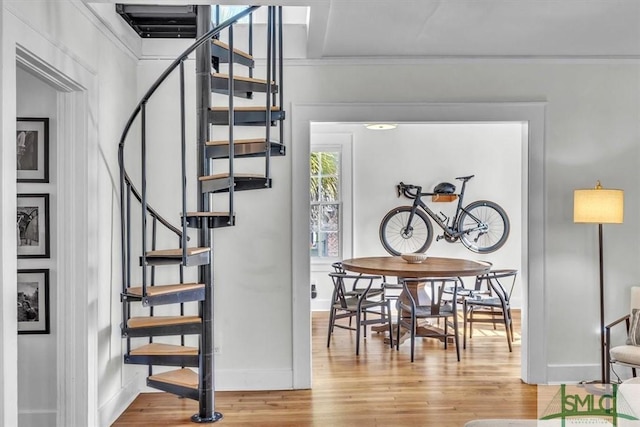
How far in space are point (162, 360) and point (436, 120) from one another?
267 centimetres

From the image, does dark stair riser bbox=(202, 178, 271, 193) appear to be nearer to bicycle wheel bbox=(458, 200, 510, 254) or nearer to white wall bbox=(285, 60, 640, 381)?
white wall bbox=(285, 60, 640, 381)

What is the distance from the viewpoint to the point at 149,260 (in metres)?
3.13

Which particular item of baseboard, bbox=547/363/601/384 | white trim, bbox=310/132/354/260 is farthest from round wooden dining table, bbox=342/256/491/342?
white trim, bbox=310/132/354/260

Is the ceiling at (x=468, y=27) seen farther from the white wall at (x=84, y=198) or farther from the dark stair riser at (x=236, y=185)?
the dark stair riser at (x=236, y=185)

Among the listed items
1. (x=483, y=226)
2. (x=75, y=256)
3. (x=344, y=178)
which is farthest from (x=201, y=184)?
(x=483, y=226)

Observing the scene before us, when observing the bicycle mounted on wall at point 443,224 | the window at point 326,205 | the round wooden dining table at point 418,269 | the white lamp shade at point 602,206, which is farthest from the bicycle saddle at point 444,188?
the white lamp shade at point 602,206

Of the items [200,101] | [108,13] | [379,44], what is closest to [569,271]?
[379,44]

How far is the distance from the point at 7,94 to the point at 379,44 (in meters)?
2.44

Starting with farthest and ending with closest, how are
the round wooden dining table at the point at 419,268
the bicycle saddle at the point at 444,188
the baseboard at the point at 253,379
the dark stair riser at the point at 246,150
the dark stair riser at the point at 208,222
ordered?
the bicycle saddle at the point at 444,188 → the round wooden dining table at the point at 419,268 → the baseboard at the point at 253,379 → the dark stair riser at the point at 208,222 → the dark stair riser at the point at 246,150

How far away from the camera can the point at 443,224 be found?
706 cm

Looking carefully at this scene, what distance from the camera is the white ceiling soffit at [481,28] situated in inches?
121

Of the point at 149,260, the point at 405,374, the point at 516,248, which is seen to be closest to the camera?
the point at 149,260

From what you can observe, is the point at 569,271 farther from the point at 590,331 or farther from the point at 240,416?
the point at 240,416

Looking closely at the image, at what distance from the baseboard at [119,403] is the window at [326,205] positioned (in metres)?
3.54
